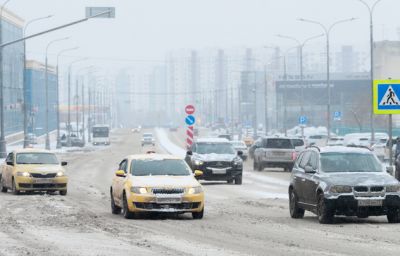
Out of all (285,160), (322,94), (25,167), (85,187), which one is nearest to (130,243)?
(25,167)

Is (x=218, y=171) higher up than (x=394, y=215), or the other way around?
(x=394, y=215)

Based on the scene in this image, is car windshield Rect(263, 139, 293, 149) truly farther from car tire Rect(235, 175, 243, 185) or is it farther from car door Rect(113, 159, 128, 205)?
car door Rect(113, 159, 128, 205)

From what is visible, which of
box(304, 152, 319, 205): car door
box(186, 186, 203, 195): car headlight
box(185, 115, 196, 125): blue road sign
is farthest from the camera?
box(185, 115, 196, 125): blue road sign

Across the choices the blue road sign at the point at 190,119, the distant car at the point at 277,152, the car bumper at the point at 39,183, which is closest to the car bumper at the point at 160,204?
the car bumper at the point at 39,183

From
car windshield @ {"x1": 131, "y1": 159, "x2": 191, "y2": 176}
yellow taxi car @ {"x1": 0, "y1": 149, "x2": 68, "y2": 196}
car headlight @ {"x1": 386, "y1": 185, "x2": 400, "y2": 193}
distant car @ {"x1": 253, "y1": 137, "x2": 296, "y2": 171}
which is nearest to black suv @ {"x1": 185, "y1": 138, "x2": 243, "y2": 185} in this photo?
yellow taxi car @ {"x1": 0, "y1": 149, "x2": 68, "y2": 196}

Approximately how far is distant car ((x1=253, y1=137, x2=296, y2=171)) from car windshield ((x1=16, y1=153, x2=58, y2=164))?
1985cm

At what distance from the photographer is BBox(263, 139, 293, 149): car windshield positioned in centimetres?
5400

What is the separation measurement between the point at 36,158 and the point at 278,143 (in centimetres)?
2087

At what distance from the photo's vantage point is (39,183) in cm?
3362

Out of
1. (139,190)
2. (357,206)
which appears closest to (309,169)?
(357,206)

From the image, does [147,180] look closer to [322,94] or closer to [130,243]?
[130,243]

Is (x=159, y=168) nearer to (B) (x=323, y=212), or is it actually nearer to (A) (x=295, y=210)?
(A) (x=295, y=210)

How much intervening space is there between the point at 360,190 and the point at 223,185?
2014 centimetres

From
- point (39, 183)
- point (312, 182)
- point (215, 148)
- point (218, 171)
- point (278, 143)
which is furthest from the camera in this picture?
point (278, 143)
